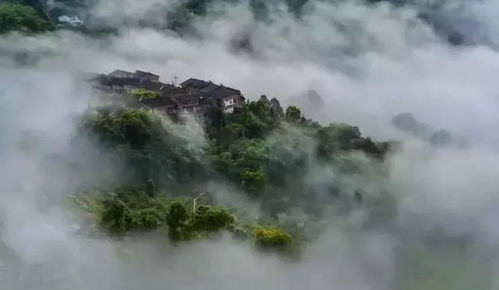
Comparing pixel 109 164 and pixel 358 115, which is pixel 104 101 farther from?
pixel 358 115

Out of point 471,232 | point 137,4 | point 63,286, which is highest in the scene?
point 137,4

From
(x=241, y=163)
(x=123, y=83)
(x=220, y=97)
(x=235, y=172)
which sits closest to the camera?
(x=235, y=172)

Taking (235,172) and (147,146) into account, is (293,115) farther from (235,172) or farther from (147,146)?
(147,146)

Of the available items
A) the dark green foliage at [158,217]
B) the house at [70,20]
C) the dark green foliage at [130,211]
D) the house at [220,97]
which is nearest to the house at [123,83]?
the house at [220,97]

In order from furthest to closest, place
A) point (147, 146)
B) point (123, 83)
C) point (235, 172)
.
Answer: point (123, 83), point (235, 172), point (147, 146)

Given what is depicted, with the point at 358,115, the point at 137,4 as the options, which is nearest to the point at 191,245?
the point at 358,115

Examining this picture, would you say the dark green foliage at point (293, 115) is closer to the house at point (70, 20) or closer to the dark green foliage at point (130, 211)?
the dark green foliage at point (130, 211)

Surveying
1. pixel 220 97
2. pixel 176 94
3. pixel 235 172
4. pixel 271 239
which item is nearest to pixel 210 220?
pixel 271 239
